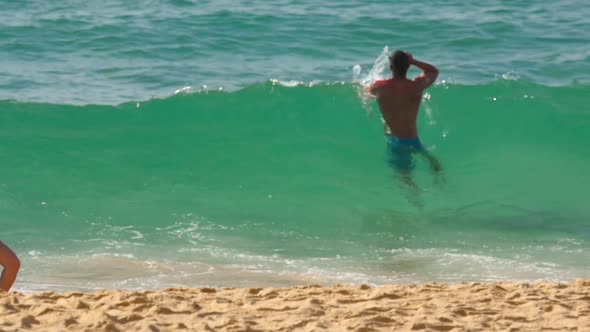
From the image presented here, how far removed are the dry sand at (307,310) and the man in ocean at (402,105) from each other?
364 centimetres

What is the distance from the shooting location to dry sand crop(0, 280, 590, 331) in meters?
6.09

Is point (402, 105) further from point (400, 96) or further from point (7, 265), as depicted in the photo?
point (7, 265)

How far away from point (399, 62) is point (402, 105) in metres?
0.40

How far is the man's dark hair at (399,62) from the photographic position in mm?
10414

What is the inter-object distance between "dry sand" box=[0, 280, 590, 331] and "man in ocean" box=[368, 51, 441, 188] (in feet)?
11.9

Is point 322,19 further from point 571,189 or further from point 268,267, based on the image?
point 268,267

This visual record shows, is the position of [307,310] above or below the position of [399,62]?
below

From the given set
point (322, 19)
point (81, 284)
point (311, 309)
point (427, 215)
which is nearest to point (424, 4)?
point (322, 19)

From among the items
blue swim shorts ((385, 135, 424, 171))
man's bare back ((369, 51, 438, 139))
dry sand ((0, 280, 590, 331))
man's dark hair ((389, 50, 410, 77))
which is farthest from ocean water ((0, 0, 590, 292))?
dry sand ((0, 280, 590, 331))

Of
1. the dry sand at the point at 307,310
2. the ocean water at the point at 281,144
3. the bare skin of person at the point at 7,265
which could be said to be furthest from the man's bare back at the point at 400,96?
the bare skin of person at the point at 7,265

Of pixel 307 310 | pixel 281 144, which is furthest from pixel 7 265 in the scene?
pixel 281 144

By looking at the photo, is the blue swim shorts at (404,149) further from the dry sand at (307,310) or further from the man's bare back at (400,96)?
the dry sand at (307,310)

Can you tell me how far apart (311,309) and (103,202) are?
16.5 feet

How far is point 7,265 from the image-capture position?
6676mm
